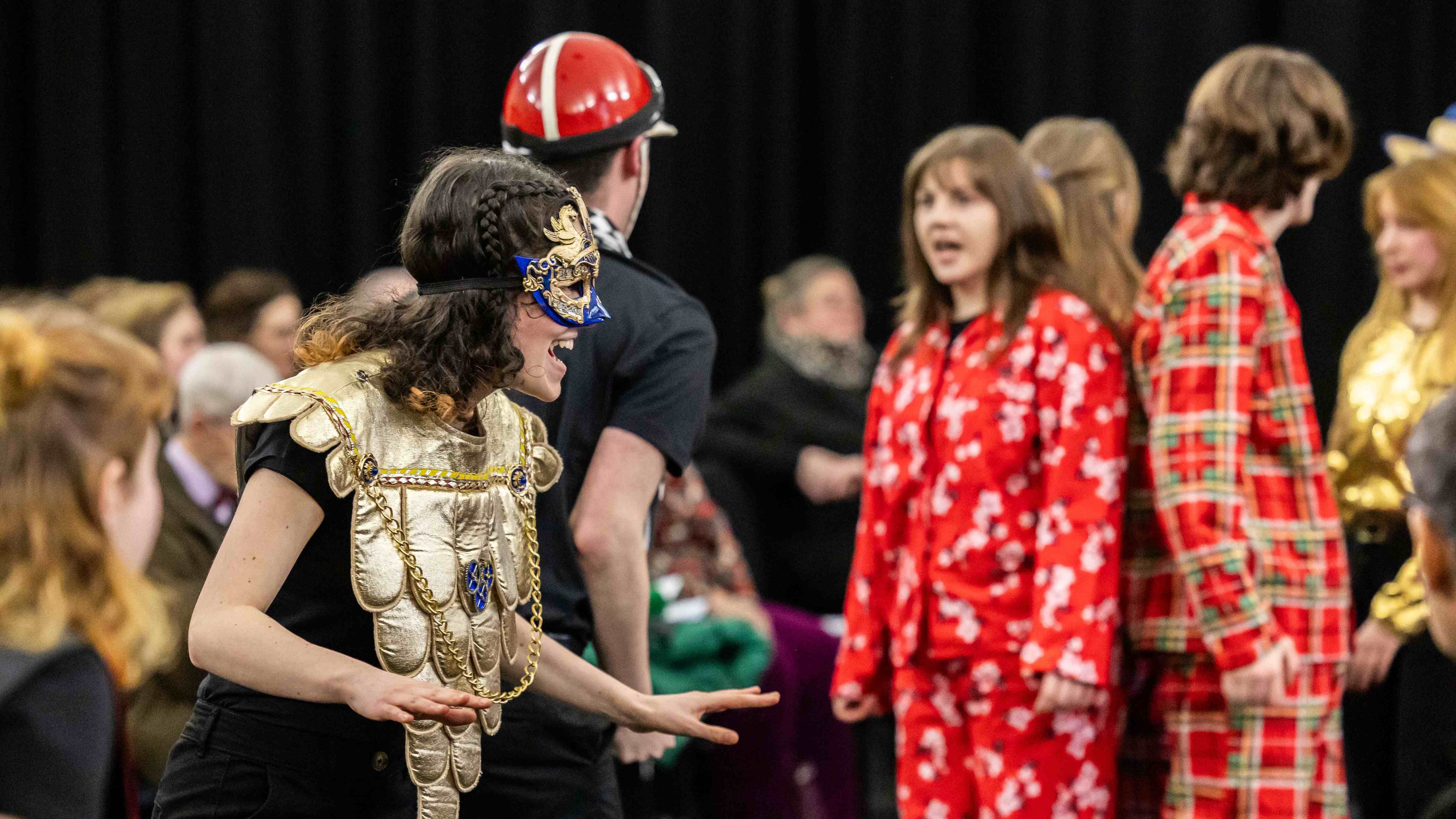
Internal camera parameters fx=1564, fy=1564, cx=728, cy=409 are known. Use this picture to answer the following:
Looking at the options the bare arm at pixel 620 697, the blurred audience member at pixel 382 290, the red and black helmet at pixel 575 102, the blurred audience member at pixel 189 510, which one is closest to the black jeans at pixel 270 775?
the bare arm at pixel 620 697

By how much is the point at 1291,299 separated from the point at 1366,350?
2.71ft

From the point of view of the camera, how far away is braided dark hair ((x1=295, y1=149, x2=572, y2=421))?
1.65 metres

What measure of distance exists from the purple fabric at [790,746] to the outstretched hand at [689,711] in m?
2.02

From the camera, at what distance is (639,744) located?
7.45 feet

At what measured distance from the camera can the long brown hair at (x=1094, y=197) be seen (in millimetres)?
2869

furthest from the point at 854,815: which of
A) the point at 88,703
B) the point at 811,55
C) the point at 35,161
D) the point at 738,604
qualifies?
the point at 35,161

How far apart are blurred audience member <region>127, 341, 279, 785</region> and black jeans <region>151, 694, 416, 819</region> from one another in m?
1.05

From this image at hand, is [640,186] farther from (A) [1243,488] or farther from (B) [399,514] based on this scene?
(A) [1243,488]

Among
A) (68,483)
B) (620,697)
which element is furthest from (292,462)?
(620,697)

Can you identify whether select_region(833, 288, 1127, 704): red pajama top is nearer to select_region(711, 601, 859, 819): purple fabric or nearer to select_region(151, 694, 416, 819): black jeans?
select_region(151, 694, 416, 819): black jeans

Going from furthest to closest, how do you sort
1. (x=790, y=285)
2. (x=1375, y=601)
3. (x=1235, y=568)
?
(x=790, y=285) → (x=1375, y=601) → (x=1235, y=568)

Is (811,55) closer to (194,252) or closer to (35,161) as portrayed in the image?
(194,252)

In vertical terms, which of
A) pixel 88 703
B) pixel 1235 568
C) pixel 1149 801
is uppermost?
pixel 88 703

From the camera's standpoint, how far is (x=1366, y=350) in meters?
3.37
